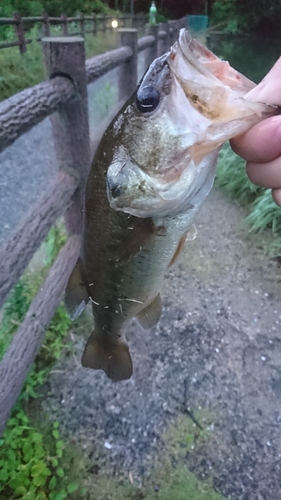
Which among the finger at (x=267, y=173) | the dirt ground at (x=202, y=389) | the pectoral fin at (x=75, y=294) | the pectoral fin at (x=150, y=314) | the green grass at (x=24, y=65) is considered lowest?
the dirt ground at (x=202, y=389)

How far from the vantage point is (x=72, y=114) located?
178 cm

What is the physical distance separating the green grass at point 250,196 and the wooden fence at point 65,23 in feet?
7.88

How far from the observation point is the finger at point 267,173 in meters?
0.66

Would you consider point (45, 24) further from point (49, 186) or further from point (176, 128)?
point (176, 128)

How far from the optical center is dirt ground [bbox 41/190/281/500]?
1696mm

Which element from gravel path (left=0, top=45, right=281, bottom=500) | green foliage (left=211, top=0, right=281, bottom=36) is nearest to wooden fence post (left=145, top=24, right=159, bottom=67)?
green foliage (left=211, top=0, right=281, bottom=36)

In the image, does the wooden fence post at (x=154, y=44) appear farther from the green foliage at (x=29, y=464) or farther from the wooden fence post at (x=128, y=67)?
the green foliage at (x=29, y=464)

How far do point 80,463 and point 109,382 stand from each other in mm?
372

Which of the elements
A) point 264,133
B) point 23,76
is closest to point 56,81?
point 264,133

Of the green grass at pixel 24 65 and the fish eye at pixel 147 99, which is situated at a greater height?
the fish eye at pixel 147 99

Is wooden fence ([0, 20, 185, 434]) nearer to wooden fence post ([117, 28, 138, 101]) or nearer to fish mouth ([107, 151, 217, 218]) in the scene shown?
fish mouth ([107, 151, 217, 218])

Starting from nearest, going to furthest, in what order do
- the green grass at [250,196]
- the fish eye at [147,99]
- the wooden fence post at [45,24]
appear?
the fish eye at [147,99] < the green grass at [250,196] < the wooden fence post at [45,24]

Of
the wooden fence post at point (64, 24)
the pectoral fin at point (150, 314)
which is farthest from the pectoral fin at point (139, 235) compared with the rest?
the wooden fence post at point (64, 24)

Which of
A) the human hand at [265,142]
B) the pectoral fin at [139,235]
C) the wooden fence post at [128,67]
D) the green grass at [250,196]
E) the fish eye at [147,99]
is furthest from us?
the wooden fence post at [128,67]
